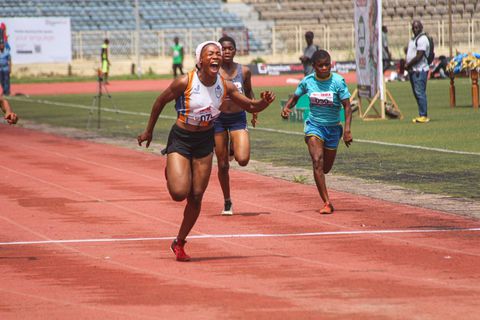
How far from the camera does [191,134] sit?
11.4 m

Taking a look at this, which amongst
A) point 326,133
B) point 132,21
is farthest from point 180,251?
point 132,21

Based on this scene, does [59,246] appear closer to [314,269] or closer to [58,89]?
[314,269]

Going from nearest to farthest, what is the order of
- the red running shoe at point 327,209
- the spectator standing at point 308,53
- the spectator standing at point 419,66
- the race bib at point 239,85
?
the red running shoe at point 327,209
the race bib at point 239,85
the spectator standing at point 419,66
the spectator standing at point 308,53

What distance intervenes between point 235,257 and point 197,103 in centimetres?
144

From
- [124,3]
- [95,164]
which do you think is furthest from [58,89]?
[95,164]

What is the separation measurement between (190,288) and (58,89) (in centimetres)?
4295

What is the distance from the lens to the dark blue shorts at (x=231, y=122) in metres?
14.6

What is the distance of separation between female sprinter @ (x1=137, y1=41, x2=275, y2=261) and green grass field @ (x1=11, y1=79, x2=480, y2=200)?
16.6ft

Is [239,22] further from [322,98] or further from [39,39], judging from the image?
[322,98]

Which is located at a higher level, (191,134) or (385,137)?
(191,134)

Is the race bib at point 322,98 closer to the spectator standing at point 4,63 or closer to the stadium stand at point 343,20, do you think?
the spectator standing at point 4,63

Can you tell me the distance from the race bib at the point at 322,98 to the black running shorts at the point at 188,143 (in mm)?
3380

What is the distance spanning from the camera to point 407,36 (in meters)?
66.5

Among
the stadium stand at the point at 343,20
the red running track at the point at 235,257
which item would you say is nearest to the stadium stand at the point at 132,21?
the stadium stand at the point at 343,20
